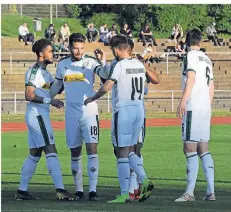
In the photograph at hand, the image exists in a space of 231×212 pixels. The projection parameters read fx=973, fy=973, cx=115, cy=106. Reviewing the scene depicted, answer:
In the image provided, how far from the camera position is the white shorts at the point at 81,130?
12992mm

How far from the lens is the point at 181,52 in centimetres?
4494

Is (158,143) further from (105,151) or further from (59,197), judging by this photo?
(59,197)

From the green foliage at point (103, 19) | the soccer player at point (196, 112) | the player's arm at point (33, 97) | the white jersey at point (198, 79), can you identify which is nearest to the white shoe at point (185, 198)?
the soccer player at point (196, 112)

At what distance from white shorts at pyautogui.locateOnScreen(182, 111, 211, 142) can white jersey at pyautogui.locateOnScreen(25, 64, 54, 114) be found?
1960 mm

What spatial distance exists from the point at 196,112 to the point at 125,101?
0.92 meters

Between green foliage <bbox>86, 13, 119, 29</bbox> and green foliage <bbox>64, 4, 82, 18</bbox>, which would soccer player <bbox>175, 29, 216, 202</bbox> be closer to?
green foliage <bbox>86, 13, 119, 29</bbox>

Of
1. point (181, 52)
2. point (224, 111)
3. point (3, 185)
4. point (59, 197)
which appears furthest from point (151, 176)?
point (181, 52)

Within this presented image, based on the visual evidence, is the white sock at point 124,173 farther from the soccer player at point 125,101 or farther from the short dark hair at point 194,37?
the short dark hair at point 194,37

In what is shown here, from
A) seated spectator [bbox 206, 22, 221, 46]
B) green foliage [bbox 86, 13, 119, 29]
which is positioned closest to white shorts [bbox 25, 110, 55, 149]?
seated spectator [bbox 206, 22, 221, 46]

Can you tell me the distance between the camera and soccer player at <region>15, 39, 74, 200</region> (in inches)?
510

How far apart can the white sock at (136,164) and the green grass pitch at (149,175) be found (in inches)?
14.1

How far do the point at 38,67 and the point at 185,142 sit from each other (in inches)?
89.1

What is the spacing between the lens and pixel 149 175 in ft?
54.1

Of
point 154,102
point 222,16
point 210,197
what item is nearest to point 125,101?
point 210,197
